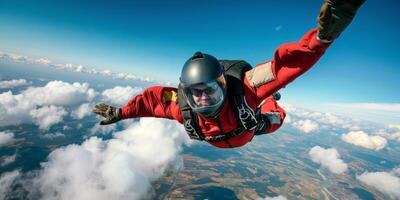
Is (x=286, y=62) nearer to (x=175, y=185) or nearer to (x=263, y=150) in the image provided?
(x=175, y=185)

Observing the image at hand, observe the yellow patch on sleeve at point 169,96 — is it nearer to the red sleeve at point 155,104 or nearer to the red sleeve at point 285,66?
the red sleeve at point 155,104

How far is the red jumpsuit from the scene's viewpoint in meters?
1.87

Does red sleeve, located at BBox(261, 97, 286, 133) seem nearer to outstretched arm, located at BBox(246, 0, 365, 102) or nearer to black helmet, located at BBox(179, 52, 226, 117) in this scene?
outstretched arm, located at BBox(246, 0, 365, 102)

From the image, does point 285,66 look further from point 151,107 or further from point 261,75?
point 151,107

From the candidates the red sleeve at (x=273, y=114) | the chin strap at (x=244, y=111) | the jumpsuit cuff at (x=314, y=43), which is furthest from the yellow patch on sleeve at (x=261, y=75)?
the red sleeve at (x=273, y=114)

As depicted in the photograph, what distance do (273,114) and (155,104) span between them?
8.77 feet

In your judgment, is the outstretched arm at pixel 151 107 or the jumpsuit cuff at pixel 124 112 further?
the jumpsuit cuff at pixel 124 112

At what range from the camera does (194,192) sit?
91125 millimetres

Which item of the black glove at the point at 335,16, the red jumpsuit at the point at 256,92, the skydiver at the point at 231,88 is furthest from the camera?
the red jumpsuit at the point at 256,92

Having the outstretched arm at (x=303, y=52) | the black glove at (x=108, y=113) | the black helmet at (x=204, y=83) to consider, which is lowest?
the black glove at (x=108, y=113)

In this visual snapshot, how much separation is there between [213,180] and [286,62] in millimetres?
108728

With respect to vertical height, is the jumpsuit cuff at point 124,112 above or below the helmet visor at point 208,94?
below

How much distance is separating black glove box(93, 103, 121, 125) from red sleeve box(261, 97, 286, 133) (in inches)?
124

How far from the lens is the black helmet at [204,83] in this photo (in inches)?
110
